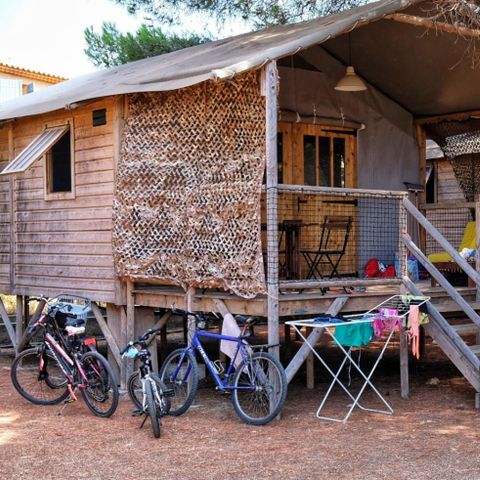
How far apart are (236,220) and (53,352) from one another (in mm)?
2203

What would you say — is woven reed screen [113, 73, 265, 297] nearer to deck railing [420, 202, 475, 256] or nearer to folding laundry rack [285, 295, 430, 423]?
folding laundry rack [285, 295, 430, 423]

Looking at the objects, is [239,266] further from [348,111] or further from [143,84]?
[348,111]

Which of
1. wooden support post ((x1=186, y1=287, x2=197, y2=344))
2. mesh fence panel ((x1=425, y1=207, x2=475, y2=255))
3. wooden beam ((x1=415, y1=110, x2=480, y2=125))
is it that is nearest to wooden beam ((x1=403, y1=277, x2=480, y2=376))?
wooden support post ((x1=186, y1=287, x2=197, y2=344))

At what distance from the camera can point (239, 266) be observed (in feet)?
24.0

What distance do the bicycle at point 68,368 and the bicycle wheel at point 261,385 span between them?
1.14 m

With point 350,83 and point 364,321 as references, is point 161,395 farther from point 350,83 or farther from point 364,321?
point 350,83

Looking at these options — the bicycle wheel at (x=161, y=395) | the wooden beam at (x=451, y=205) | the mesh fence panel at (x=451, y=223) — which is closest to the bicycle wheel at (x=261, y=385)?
the bicycle wheel at (x=161, y=395)

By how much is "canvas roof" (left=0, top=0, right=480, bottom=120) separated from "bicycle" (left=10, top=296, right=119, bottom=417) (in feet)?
7.69

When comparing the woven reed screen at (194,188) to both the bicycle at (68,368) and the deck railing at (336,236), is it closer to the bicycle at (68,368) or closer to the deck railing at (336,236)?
the bicycle at (68,368)

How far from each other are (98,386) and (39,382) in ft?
3.76

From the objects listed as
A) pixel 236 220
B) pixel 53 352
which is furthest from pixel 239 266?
pixel 53 352

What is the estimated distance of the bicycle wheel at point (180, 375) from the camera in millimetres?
7129

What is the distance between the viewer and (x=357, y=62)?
1033 cm

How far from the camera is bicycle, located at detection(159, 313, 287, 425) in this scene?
694 cm
